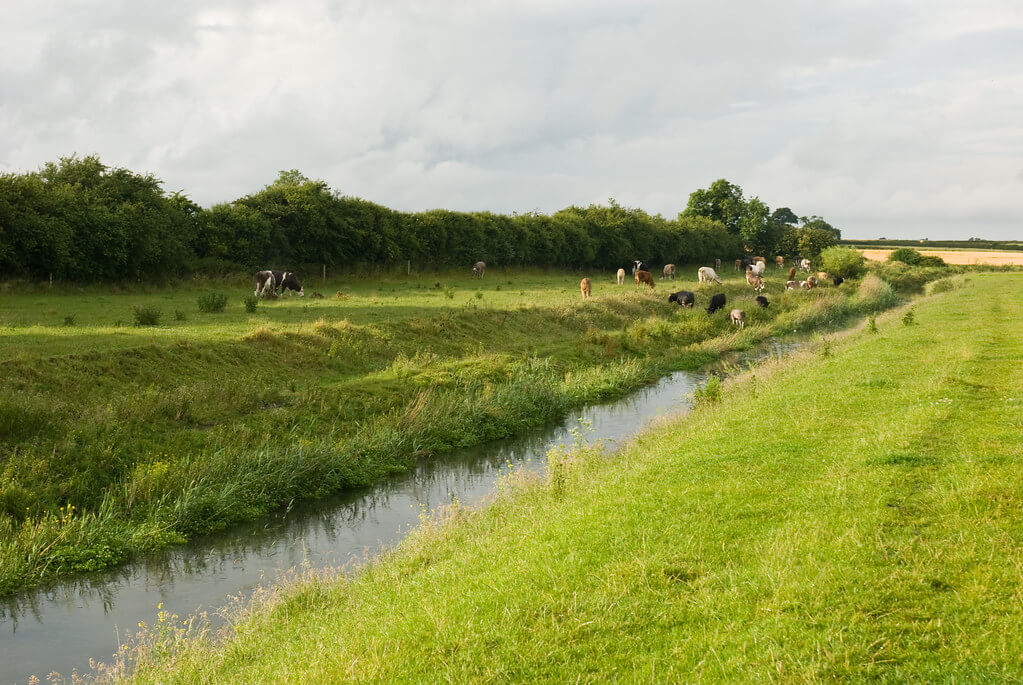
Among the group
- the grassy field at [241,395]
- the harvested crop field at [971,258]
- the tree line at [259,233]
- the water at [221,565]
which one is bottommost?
the water at [221,565]

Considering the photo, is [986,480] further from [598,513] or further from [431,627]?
[431,627]

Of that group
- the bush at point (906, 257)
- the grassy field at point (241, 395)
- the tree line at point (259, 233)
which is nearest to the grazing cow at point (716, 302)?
the grassy field at point (241, 395)

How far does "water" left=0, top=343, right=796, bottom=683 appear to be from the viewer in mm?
9477

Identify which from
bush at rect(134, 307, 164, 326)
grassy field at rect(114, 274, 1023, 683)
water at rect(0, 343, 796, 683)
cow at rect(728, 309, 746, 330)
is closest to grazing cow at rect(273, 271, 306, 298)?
bush at rect(134, 307, 164, 326)

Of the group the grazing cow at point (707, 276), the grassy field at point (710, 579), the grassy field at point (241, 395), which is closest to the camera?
the grassy field at point (710, 579)

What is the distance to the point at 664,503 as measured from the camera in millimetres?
8703

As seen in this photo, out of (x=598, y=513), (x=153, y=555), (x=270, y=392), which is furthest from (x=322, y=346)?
(x=598, y=513)

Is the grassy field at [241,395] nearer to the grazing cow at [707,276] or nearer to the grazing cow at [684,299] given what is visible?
the grazing cow at [684,299]

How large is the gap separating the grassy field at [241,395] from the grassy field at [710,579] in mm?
3908

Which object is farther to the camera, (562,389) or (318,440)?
(562,389)

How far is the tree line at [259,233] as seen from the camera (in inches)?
1226

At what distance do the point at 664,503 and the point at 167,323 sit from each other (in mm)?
19505

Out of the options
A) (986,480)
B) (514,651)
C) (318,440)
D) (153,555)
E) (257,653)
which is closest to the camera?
(514,651)

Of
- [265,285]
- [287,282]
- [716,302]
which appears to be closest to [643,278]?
[716,302]
